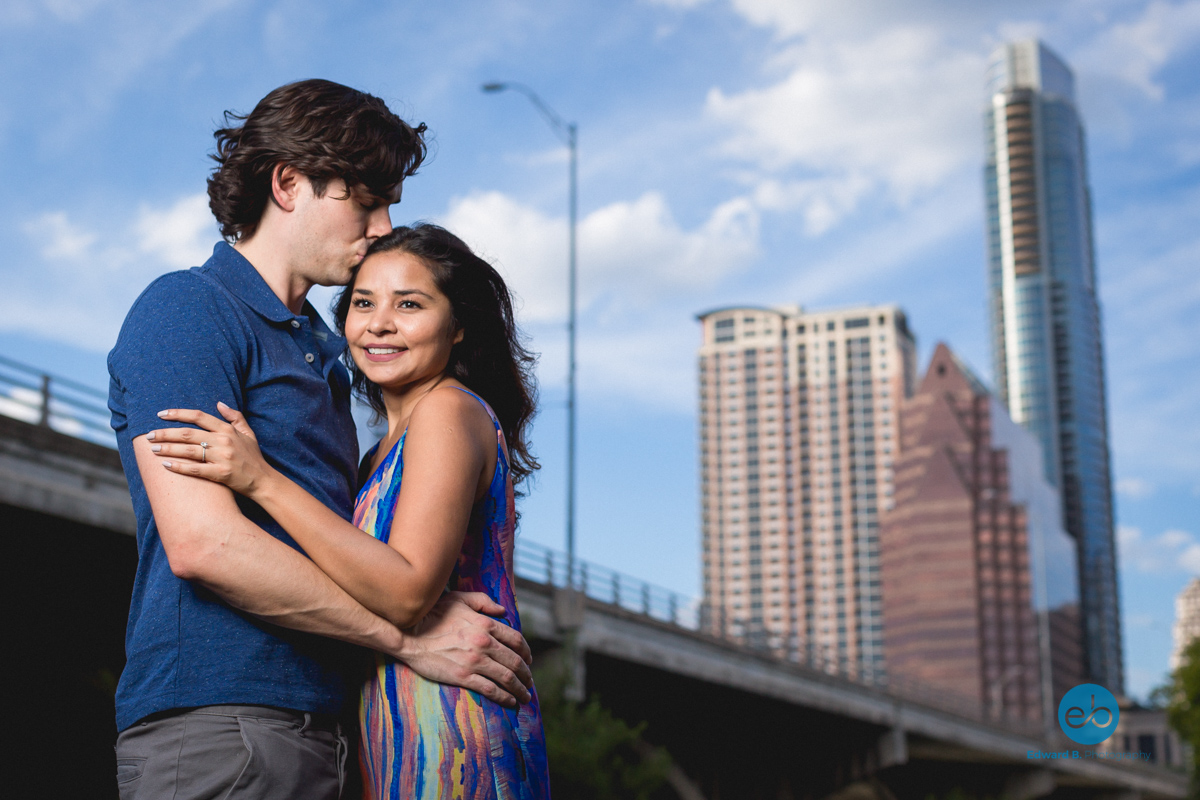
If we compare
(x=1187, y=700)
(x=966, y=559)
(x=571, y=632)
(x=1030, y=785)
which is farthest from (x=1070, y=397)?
(x=571, y=632)

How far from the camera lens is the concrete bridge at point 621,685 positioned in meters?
16.8

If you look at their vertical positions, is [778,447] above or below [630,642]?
above

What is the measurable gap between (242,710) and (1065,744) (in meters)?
70.4

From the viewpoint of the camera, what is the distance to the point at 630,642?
28078mm

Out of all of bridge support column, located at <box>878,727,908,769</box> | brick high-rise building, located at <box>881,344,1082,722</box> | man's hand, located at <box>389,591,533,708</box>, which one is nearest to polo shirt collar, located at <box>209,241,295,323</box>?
man's hand, located at <box>389,591,533,708</box>

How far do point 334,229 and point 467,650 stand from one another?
1.17 meters

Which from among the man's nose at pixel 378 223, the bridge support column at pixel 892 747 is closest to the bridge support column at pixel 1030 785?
the bridge support column at pixel 892 747

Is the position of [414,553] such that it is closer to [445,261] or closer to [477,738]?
[477,738]

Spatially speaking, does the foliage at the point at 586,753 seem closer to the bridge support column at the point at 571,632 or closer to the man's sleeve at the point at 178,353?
the bridge support column at the point at 571,632

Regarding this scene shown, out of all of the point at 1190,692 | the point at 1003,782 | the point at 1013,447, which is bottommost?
the point at 1003,782

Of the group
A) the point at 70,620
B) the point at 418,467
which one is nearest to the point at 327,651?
the point at 418,467

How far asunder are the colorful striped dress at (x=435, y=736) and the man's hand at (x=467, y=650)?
4 cm

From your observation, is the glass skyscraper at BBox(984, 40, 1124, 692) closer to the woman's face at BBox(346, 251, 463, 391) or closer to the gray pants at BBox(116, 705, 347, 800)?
the woman's face at BBox(346, 251, 463, 391)

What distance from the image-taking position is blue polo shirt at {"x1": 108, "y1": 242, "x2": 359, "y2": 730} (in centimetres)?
270
